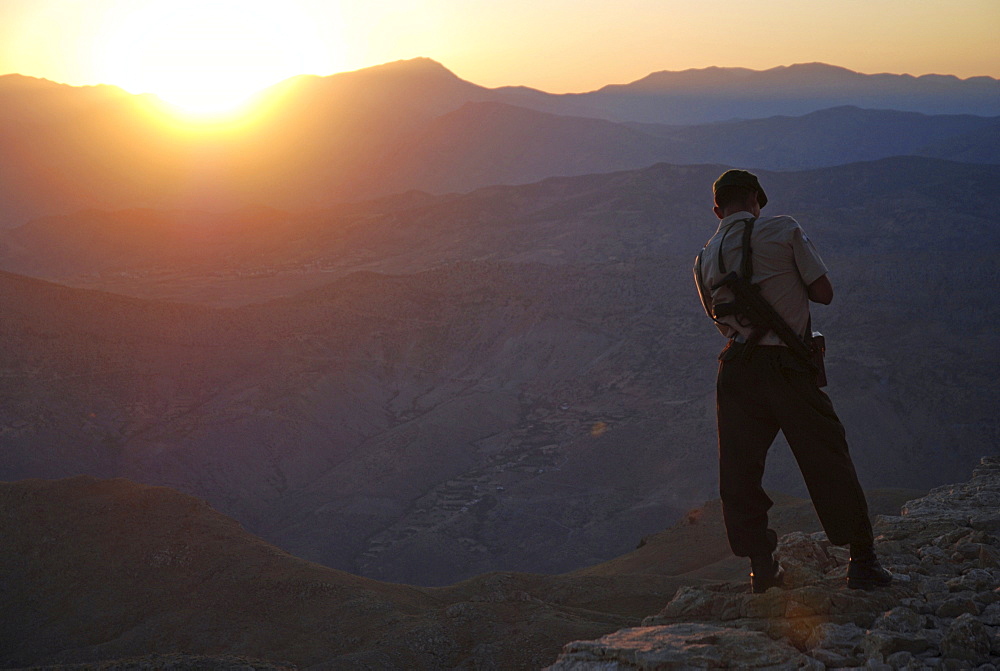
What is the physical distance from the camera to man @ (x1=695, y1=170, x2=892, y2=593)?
2906 millimetres

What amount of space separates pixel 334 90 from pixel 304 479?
79002 millimetres

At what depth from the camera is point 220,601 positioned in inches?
231

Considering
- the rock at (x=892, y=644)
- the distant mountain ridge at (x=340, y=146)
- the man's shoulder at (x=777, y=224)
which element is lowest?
the rock at (x=892, y=644)

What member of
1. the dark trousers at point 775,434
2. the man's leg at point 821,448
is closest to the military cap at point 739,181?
the dark trousers at point 775,434

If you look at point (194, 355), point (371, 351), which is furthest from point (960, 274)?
point (194, 355)

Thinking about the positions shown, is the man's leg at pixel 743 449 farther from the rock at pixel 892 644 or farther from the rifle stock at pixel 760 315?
the rock at pixel 892 644

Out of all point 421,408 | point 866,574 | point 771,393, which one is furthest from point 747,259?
point 421,408

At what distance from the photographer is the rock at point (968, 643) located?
2.53 m

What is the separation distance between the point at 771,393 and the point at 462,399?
15.4 metres

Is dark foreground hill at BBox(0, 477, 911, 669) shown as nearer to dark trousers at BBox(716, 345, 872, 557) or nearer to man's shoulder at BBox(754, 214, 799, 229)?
dark trousers at BBox(716, 345, 872, 557)

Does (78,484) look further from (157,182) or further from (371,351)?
(157,182)

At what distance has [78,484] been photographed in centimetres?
769

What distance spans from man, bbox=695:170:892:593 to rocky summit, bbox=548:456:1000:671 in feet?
0.67

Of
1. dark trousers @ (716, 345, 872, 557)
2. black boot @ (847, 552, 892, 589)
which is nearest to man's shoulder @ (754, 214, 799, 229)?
dark trousers @ (716, 345, 872, 557)
